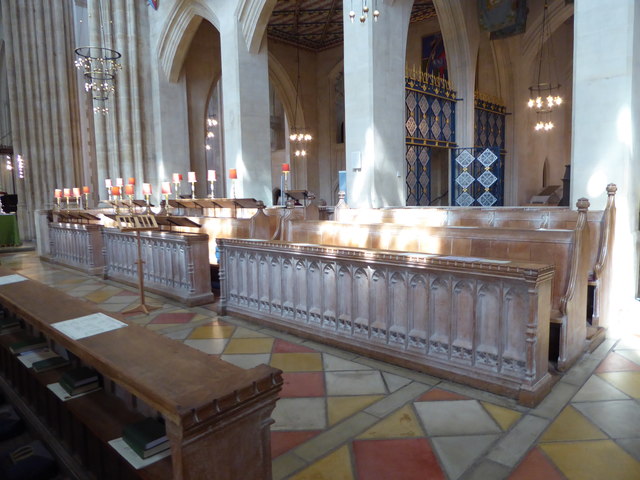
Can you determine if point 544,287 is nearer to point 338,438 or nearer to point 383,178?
point 338,438

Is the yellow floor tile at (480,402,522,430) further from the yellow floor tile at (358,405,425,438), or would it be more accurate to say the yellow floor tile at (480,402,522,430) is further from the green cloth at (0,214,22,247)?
the green cloth at (0,214,22,247)

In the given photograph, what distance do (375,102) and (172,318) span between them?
5.52 metres

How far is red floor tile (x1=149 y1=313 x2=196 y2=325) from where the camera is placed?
15.4 ft

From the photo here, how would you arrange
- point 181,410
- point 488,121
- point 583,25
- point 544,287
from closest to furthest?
point 181,410 < point 544,287 < point 583,25 < point 488,121

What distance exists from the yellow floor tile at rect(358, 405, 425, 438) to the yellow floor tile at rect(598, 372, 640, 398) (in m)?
1.49

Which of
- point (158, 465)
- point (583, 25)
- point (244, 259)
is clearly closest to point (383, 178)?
point (583, 25)

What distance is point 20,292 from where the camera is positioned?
2453mm

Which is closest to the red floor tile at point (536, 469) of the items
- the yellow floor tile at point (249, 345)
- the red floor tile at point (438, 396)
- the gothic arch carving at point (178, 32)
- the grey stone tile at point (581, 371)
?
the red floor tile at point (438, 396)

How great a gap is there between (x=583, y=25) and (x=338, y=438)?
18.3ft

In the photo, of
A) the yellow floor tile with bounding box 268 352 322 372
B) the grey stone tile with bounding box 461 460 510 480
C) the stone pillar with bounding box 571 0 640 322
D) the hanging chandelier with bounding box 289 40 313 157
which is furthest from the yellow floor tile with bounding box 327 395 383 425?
the hanging chandelier with bounding box 289 40 313 157

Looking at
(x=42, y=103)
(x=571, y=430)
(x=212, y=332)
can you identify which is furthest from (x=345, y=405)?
(x=42, y=103)

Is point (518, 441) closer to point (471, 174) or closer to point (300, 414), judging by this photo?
point (300, 414)

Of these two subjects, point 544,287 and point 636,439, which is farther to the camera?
point 544,287

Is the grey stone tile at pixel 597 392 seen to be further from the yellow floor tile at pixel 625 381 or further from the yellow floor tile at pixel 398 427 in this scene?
the yellow floor tile at pixel 398 427
